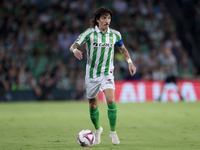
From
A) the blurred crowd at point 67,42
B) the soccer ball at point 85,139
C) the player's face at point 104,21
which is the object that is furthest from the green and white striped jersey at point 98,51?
the blurred crowd at point 67,42

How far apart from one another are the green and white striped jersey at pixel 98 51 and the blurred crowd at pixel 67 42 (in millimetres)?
10008

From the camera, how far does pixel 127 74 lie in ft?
58.9

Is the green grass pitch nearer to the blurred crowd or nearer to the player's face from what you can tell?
the player's face

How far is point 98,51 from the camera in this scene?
248 inches

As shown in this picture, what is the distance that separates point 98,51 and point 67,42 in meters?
12.8

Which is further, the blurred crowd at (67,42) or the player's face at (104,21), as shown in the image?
the blurred crowd at (67,42)

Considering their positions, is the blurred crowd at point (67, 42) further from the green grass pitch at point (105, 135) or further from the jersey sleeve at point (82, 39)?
the jersey sleeve at point (82, 39)

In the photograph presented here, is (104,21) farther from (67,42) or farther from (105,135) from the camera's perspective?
(67,42)

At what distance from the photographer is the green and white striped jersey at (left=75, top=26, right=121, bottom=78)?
6.27m

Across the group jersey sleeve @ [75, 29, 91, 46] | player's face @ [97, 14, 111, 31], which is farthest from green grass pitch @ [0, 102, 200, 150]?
player's face @ [97, 14, 111, 31]

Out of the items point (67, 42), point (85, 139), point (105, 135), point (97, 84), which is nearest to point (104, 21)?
point (97, 84)

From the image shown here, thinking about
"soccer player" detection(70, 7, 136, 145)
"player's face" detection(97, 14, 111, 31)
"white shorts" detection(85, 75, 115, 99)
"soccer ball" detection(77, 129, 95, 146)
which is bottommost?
"soccer ball" detection(77, 129, 95, 146)

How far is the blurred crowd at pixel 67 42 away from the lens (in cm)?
1725

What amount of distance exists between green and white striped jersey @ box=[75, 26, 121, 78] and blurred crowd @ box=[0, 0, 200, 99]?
32.8ft
